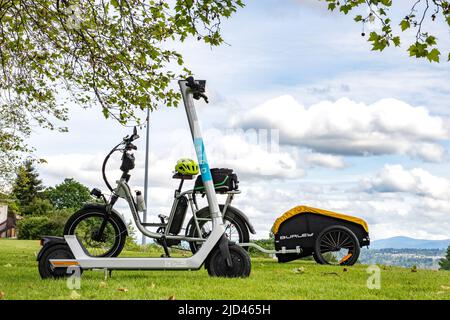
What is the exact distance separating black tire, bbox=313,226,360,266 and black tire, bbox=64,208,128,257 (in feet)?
12.2

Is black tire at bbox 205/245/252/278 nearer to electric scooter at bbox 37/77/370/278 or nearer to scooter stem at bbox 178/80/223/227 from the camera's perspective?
electric scooter at bbox 37/77/370/278

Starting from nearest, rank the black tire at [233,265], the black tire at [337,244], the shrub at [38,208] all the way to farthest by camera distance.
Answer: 1. the black tire at [233,265]
2. the black tire at [337,244]
3. the shrub at [38,208]

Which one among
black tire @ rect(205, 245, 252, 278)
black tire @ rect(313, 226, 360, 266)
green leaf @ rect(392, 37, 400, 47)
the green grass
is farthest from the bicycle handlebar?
black tire @ rect(313, 226, 360, 266)

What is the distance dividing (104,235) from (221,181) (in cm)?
159

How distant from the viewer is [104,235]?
768cm

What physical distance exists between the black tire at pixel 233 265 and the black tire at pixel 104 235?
45.9 inches

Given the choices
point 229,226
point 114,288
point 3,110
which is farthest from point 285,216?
point 3,110

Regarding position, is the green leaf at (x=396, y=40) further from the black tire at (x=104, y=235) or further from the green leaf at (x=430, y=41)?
the black tire at (x=104, y=235)

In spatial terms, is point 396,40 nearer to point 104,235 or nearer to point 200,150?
point 200,150

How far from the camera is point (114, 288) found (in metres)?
6.36

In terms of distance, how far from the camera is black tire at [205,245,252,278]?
23.6 feet

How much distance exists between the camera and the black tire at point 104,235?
7.48 metres

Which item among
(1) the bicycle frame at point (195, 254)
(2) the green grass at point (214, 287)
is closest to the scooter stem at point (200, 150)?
(1) the bicycle frame at point (195, 254)

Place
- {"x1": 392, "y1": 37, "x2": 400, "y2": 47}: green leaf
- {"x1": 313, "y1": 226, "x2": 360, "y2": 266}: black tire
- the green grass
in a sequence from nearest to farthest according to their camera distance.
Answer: the green grass < {"x1": 392, "y1": 37, "x2": 400, "y2": 47}: green leaf < {"x1": 313, "y1": 226, "x2": 360, "y2": 266}: black tire
